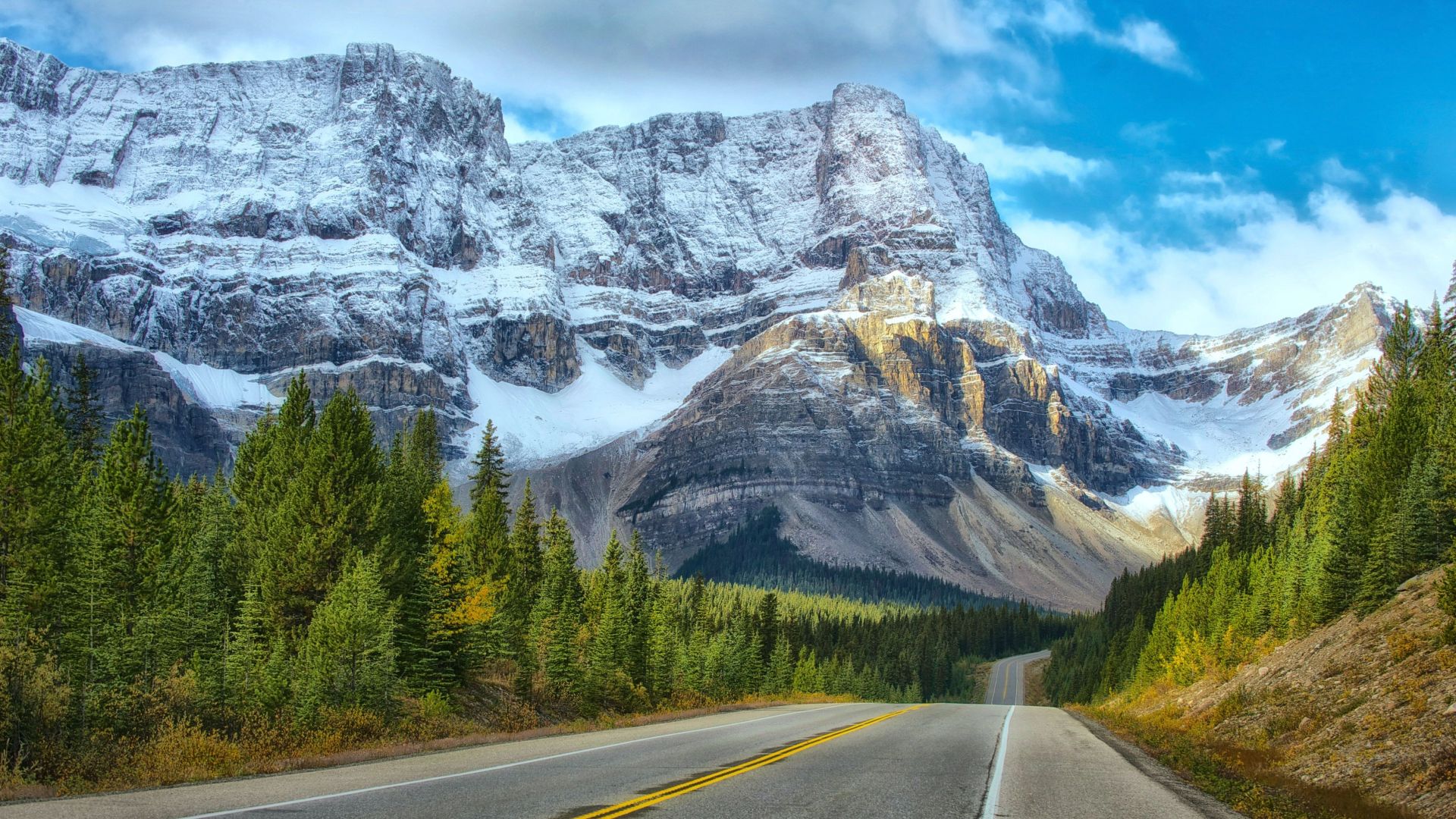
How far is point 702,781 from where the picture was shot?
1605 cm

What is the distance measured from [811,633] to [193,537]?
10115 centimetres

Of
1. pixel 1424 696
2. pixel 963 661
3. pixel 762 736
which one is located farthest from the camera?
pixel 963 661

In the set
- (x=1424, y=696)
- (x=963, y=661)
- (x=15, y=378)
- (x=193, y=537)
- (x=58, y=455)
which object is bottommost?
(x=963, y=661)

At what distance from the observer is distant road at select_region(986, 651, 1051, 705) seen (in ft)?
443

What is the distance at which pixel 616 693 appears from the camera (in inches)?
1591

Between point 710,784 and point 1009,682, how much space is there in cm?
14259

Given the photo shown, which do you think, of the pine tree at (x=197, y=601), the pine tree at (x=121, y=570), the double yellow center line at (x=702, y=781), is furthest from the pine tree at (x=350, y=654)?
the double yellow center line at (x=702, y=781)

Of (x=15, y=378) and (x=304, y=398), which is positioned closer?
(x=15, y=378)

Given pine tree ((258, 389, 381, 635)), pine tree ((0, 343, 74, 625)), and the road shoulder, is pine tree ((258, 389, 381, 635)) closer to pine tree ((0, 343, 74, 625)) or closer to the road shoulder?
pine tree ((0, 343, 74, 625))

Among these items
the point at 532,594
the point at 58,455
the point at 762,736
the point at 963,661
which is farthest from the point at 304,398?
the point at 963,661

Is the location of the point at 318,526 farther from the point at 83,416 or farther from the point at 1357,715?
the point at 83,416

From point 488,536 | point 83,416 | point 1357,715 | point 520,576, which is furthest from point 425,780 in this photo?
point 83,416

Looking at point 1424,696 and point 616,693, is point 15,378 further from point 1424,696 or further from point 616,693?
point 1424,696

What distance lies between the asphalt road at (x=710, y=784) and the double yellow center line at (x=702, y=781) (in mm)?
36
